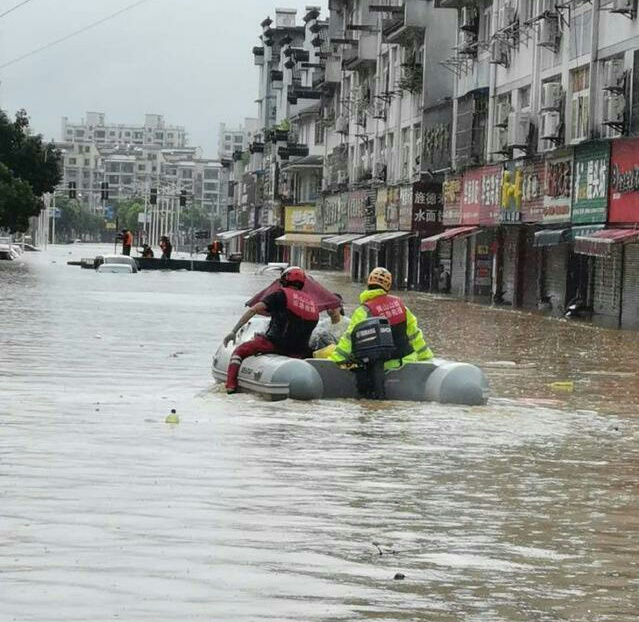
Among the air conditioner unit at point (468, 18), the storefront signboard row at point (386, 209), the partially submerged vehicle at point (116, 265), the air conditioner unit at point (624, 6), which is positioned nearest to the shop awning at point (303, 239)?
the storefront signboard row at point (386, 209)

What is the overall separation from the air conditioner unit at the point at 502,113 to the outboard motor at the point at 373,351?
34238mm

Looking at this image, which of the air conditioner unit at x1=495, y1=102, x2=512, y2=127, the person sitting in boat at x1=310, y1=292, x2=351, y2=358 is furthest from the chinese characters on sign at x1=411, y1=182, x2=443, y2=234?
the person sitting in boat at x1=310, y1=292, x2=351, y2=358

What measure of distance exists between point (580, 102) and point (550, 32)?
10.2ft

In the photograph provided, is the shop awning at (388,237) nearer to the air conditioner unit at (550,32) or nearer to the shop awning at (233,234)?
the air conditioner unit at (550,32)

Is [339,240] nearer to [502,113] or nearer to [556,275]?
[502,113]

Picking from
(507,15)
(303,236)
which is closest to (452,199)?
(507,15)

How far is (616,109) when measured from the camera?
3975cm

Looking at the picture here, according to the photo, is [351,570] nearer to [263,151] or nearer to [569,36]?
[569,36]

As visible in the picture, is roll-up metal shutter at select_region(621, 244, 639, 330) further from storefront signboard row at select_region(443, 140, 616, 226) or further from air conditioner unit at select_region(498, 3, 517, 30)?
air conditioner unit at select_region(498, 3, 517, 30)

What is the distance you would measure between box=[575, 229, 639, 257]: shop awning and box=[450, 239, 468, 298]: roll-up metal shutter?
18811 millimetres

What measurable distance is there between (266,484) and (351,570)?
3015 millimetres

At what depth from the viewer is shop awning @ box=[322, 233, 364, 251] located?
8488cm

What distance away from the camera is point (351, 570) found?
324 inches

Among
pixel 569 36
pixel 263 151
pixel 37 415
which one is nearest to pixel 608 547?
pixel 37 415
